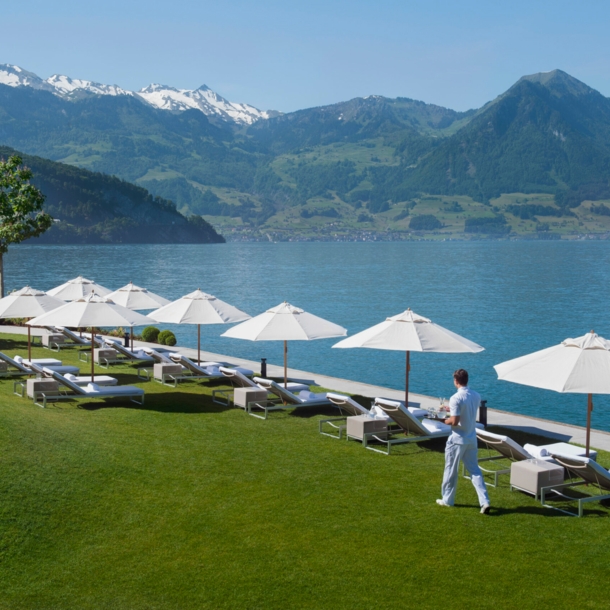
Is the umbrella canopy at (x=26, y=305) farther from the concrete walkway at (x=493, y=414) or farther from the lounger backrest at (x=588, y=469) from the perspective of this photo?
the lounger backrest at (x=588, y=469)

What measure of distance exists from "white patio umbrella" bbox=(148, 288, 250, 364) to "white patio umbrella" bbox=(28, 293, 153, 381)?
6.56 ft

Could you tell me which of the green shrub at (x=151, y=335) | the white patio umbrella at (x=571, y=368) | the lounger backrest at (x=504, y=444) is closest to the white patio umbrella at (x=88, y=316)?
the lounger backrest at (x=504, y=444)

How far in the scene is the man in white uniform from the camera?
9.49 meters

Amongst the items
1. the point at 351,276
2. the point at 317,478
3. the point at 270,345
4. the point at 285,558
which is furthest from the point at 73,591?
the point at 351,276

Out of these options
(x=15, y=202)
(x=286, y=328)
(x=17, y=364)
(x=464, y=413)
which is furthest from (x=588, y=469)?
(x=15, y=202)

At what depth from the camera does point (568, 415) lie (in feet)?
83.3

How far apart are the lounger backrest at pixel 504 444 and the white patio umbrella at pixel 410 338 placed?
3148 millimetres

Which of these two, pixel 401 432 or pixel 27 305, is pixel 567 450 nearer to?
pixel 401 432

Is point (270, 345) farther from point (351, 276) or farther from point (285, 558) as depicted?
point (351, 276)

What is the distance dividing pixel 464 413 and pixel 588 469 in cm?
223

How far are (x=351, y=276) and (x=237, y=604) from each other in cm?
10193

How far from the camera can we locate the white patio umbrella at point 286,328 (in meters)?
16.7

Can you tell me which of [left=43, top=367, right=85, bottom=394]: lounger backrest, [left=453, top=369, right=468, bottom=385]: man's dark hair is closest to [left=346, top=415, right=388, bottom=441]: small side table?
[left=453, top=369, right=468, bottom=385]: man's dark hair

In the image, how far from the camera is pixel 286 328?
16.9m
